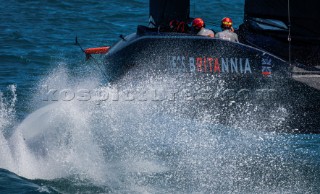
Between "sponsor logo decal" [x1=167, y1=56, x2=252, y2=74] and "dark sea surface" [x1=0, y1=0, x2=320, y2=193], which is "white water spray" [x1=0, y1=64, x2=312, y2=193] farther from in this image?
"sponsor logo decal" [x1=167, y1=56, x2=252, y2=74]

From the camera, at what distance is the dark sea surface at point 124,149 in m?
8.69

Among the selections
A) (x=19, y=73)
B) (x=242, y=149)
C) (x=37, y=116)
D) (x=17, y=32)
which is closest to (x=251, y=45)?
(x=242, y=149)

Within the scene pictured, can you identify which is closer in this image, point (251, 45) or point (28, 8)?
point (251, 45)

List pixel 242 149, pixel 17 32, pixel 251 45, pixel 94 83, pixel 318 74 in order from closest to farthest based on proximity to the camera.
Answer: pixel 318 74
pixel 251 45
pixel 242 149
pixel 94 83
pixel 17 32

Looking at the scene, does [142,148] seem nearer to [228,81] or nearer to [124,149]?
[124,149]

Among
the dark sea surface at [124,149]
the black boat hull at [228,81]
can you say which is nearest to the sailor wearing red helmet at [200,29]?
the black boat hull at [228,81]

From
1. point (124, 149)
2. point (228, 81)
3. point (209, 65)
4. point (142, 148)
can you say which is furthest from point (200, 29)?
point (124, 149)

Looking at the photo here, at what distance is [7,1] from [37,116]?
40.3 ft

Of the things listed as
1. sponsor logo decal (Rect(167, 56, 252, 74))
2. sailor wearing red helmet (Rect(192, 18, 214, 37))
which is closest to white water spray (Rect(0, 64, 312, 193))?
sponsor logo decal (Rect(167, 56, 252, 74))

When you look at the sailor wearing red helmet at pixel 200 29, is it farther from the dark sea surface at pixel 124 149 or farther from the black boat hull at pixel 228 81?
the dark sea surface at pixel 124 149

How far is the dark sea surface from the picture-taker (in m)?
8.69

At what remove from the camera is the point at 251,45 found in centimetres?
Result: 985

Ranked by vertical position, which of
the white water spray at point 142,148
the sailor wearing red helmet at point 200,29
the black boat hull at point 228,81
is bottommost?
the white water spray at point 142,148

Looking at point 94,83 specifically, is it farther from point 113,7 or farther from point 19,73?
point 113,7
